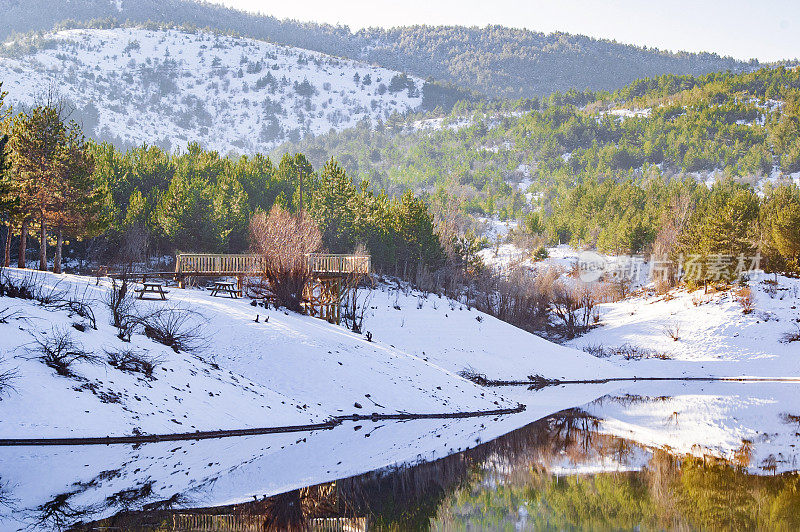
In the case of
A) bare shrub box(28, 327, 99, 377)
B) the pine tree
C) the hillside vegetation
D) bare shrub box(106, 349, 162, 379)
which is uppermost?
the hillside vegetation

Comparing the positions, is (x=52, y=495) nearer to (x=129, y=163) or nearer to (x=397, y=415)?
(x=397, y=415)

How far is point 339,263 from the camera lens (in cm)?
3669

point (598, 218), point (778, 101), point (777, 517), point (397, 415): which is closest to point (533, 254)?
point (598, 218)

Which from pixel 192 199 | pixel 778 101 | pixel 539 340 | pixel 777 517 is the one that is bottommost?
pixel 539 340

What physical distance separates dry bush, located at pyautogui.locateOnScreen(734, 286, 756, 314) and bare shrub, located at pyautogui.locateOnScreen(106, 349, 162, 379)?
46210 mm

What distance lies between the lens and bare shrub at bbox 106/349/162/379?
1614 cm

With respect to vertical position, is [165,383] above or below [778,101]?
below

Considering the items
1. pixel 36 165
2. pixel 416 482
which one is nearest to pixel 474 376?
pixel 416 482

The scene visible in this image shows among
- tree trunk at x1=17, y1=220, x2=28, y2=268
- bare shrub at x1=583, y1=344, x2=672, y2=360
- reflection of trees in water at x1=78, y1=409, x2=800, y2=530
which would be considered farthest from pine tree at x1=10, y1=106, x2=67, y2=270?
bare shrub at x1=583, y1=344, x2=672, y2=360

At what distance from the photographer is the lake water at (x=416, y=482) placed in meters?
9.47

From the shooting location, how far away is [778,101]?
147125mm

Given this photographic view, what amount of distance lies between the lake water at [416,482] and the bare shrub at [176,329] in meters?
4.94

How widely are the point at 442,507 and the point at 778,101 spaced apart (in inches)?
6268

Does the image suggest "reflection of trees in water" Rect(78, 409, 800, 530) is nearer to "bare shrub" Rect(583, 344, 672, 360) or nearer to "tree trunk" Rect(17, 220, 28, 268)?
"tree trunk" Rect(17, 220, 28, 268)
